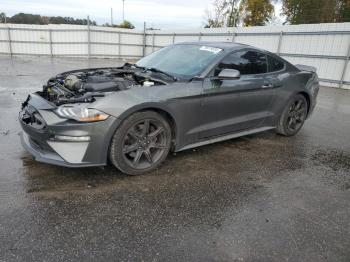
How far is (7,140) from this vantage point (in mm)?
4492

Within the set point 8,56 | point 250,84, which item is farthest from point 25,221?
point 8,56

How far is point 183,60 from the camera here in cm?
441

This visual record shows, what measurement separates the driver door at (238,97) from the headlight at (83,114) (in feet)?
4.68

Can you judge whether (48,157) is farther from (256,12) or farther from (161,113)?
(256,12)

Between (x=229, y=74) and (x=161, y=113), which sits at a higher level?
(x=229, y=74)

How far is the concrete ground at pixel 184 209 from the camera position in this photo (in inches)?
93.0

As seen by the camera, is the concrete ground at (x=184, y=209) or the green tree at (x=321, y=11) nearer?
the concrete ground at (x=184, y=209)

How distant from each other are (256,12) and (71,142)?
3585 centimetres

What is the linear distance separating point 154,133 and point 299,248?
77.1 inches

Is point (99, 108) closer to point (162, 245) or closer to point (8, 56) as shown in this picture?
point (162, 245)

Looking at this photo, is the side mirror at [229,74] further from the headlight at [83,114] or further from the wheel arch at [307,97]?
the wheel arch at [307,97]

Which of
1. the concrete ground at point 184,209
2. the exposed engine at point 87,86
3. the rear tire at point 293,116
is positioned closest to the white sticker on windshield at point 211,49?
the exposed engine at point 87,86

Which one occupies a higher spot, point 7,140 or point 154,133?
point 154,133

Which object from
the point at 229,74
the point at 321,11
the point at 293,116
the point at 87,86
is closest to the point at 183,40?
the point at 321,11
